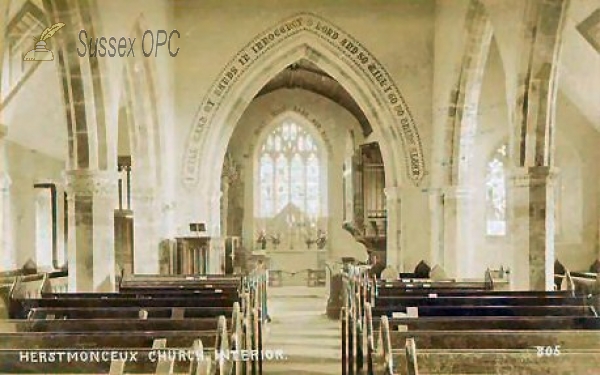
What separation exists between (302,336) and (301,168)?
11172 millimetres

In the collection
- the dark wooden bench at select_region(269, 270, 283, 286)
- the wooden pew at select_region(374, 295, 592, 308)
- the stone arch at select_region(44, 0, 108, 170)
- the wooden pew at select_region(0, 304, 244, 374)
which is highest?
the stone arch at select_region(44, 0, 108, 170)

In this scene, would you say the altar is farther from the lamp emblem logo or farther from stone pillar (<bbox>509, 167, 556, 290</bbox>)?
stone pillar (<bbox>509, 167, 556, 290</bbox>)

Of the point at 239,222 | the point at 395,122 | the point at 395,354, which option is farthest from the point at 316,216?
the point at 395,354

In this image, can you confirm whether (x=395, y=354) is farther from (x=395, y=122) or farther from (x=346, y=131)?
(x=346, y=131)

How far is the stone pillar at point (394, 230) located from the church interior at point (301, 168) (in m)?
0.05

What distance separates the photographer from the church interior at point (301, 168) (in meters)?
7.96

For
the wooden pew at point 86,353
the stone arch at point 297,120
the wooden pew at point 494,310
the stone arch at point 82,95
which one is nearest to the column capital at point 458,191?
the stone arch at point 82,95

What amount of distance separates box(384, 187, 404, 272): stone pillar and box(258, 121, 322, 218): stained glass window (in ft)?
21.0

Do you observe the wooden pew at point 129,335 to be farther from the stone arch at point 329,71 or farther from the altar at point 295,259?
the altar at point 295,259

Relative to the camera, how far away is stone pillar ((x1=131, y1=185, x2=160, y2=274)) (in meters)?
14.0

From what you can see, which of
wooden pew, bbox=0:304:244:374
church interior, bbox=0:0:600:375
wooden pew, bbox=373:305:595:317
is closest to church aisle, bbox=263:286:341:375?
church interior, bbox=0:0:600:375

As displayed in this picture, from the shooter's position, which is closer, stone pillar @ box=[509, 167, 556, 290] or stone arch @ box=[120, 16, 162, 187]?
stone pillar @ box=[509, 167, 556, 290]

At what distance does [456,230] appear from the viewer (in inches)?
557

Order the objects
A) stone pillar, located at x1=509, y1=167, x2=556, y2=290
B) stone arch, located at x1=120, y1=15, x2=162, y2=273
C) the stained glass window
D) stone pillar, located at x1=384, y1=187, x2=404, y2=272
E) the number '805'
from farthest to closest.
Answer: the stained glass window → stone pillar, located at x1=384, y1=187, x2=404, y2=272 → stone arch, located at x1=120, y1=15, x2=162, y2=273 → stone pillar, located at x1=509, y1=167, x2=556, y2=290 → the number '805'
